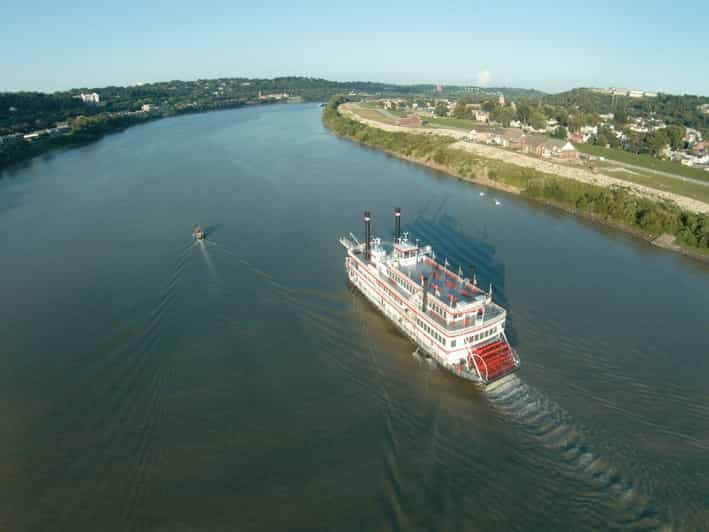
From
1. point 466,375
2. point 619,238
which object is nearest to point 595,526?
point 466,375

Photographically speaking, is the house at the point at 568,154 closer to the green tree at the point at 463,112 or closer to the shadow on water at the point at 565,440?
the shadow on water at the point at 565,440

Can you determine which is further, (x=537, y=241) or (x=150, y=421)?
(x=537, y=241)

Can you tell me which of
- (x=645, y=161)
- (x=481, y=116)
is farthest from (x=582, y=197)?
(x=481, y=116)

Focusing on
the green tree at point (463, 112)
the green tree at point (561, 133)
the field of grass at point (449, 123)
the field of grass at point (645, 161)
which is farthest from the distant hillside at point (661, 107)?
the field of grass at point (449, 123)

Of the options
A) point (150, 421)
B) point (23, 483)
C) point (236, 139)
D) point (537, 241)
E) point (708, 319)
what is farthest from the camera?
point (236, 139)

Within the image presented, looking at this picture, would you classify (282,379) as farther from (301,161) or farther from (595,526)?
(301,161)

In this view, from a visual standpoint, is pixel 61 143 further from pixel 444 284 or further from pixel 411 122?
pixel 444 284
